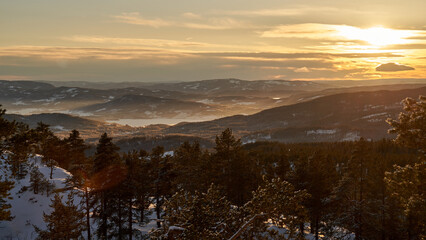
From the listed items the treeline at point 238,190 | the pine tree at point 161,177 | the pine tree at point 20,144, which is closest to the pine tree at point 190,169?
the treeline at point 238,190

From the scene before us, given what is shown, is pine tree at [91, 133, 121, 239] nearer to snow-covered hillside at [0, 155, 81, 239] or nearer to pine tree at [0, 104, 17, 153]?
snow-covered hillside at [0, 155, 81, 239]

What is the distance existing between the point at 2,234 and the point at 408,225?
40980 millimetres

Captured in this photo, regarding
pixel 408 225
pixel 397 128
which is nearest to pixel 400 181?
pixel 397 128


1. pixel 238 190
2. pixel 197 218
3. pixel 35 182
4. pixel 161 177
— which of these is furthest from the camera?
pixel 35 182

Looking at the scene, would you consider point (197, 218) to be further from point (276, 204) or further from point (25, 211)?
point (25, 211)

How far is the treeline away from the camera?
1147cm

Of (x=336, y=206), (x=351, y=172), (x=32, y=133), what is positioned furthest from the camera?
(x=336, y=206)

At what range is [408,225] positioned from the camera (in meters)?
30.7

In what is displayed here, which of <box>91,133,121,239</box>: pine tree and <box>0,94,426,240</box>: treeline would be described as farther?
<box>91,133,121,239</box>: pine tree

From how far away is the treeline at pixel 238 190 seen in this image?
37.6ft

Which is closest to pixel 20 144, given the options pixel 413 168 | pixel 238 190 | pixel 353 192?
pixel 413 168

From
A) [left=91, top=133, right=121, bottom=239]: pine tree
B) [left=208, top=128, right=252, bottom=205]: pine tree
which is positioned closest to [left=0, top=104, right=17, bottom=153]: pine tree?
[left=91, top=133, right=121, bottom=239]: pine tree

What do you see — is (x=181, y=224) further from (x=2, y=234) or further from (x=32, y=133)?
(x=2, y=234)

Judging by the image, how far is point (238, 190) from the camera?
124 feet
